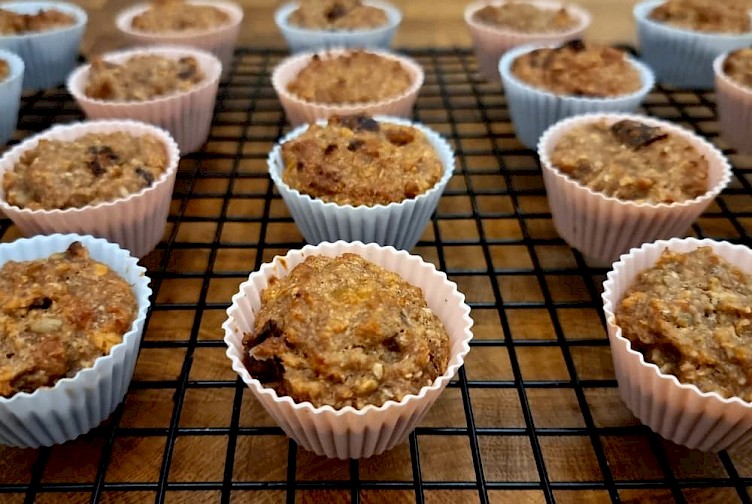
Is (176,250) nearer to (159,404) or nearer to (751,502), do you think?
(159,404)

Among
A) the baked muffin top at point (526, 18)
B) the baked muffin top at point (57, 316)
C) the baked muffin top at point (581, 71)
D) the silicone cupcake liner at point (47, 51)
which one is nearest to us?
the baked muffin top at point (57, 316)

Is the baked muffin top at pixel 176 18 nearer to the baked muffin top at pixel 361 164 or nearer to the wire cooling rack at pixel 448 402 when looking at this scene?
the wire cooling rack at pixel 448 402

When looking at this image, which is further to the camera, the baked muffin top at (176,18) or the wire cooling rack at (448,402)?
the baked muffin top at (176,18)

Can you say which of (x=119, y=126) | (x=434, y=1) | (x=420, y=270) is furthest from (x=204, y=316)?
(x=434, y=1)

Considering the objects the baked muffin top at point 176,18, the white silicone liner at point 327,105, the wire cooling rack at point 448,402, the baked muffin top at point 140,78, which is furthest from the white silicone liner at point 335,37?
the wire cooling rack at point 448,402

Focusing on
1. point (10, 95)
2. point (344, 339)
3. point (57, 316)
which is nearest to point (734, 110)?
point (344, 339)

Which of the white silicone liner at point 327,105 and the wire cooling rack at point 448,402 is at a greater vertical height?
the white silicone liner at point 327,105

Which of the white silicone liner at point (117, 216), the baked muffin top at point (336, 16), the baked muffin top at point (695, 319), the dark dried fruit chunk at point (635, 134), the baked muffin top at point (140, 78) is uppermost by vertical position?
the dark dried fruit chunk at point (635, 134)

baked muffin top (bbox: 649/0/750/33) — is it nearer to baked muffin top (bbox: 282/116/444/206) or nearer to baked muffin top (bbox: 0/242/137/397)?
baked muffin top (bbox: 282/116/444/206)
